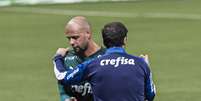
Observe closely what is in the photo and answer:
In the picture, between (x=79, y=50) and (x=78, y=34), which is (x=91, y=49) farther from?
(x=78, y=34)

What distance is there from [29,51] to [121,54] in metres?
14.5

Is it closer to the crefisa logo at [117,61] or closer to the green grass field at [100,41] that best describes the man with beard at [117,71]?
the crefisa logo at [117,61]

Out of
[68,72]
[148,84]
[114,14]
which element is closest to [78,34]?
[68,72]

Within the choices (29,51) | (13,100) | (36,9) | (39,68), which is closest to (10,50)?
(29,51)

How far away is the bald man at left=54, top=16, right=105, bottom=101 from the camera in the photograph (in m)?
7.77

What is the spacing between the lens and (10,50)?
21938mm

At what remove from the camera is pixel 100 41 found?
2291 centimetres

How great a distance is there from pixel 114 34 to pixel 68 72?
0.80 m

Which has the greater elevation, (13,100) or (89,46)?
(89,46)

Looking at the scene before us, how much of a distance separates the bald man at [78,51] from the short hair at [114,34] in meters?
0.54

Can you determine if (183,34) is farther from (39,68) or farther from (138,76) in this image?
(138,76)

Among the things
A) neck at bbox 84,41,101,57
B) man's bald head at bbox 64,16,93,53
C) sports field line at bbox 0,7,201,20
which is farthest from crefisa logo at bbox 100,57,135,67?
sports field line at bbox 0,7,201,20

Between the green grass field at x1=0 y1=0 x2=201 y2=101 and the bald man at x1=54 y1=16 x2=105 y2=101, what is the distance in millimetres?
6327

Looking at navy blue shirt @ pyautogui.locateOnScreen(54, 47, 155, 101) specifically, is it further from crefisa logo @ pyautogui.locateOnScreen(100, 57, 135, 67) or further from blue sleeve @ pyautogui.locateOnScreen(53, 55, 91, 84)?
blue sleeve @ pyautogui.locateOnScreen(53, 55, 91, 84)
